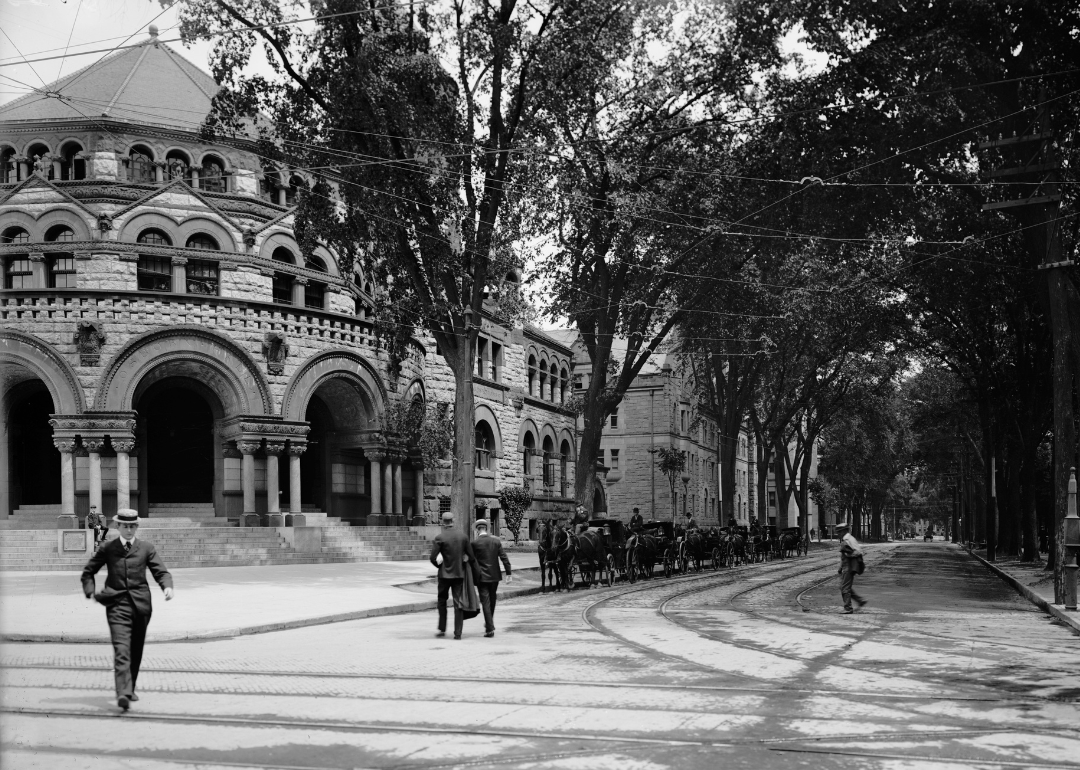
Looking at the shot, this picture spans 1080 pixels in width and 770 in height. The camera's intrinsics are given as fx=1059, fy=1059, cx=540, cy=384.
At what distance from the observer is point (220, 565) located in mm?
29750

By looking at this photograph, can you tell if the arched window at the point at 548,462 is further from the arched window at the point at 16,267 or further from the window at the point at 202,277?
the arched window at the point at 16,267

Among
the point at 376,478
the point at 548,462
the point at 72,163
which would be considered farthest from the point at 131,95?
the point at 548,462

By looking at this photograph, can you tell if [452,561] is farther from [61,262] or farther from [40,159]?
[40,159]

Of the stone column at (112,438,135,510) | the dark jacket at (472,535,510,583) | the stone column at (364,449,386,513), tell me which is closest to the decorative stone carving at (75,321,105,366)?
the stone column at (112,438,135,510)

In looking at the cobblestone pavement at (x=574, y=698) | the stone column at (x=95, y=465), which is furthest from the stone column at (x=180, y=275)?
the cobblestone pavement at (x=574, y=698)

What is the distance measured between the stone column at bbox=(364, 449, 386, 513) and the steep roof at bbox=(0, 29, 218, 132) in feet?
42.1

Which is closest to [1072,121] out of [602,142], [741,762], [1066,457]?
[1066,457]

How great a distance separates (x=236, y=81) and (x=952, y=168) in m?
15.1

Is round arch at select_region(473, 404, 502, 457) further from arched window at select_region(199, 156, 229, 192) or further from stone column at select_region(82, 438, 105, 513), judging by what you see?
stone column at select_region(82, 438, 105, 513)

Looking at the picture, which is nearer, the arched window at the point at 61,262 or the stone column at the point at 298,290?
Answer: the arched window at the point at 61,262

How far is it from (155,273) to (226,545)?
949cm

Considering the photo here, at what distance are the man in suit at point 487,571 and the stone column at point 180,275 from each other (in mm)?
22140

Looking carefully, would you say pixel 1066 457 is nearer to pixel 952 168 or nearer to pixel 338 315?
pixel 952 168

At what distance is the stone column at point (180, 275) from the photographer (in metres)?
33.7
